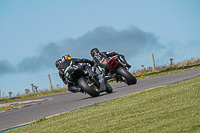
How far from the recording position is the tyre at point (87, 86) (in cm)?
1305

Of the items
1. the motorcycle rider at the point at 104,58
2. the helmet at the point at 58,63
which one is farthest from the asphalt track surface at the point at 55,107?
the helmet at the point at 58,63

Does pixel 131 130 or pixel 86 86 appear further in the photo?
pixel 86 86

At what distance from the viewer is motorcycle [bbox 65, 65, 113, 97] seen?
13.1 metres

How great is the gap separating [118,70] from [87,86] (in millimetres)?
2441

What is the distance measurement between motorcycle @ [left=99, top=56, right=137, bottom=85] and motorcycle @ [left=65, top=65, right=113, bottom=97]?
4.88 ft

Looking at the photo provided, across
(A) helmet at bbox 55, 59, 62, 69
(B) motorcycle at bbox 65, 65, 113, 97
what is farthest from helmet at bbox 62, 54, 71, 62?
(B) motorcycle at bbox 65, 65, 113, 97

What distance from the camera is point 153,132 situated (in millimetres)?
5293

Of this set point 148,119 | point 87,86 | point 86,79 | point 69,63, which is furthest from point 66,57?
point 148,119

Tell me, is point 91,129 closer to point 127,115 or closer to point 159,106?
point 127,115

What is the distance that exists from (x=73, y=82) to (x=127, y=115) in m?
6.97

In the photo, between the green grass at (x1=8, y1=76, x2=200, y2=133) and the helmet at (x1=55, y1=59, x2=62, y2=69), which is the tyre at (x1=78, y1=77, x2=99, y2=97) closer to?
the helmet at (x1=55, y1=59, x2=62, y2=69)

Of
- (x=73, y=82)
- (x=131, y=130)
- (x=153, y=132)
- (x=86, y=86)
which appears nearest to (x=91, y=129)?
(x=131, y=130)

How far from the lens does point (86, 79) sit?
1347 centimetres

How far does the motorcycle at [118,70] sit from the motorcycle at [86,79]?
149 centimetres
